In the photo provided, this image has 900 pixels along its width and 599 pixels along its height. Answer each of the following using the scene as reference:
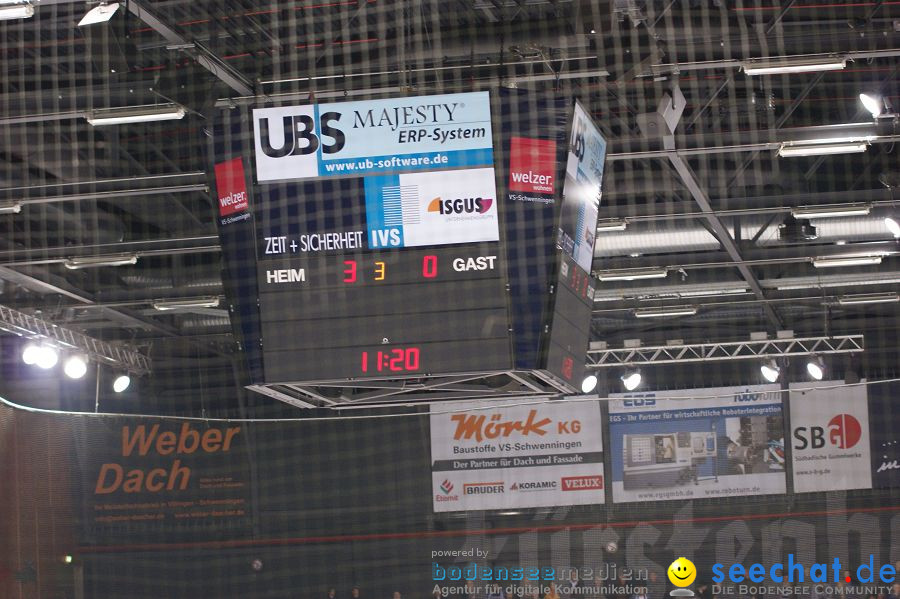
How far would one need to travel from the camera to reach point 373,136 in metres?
5.23

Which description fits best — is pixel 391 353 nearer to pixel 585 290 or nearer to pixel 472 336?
pixel 472 336

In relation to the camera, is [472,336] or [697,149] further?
[697,149]

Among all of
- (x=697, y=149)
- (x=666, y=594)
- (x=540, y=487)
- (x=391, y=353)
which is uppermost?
(x=697, y=149)

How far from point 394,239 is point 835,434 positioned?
990 cm

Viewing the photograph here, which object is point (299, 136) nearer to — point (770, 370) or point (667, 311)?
point (667, 311)

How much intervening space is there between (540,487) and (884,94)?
721 centimetres

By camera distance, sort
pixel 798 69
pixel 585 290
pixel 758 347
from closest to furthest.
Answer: pixel 585 290 → pixel 798 69 → pixel 758 347

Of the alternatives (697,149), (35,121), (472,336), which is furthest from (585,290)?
(35,121)

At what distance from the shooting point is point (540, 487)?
44.8 feet

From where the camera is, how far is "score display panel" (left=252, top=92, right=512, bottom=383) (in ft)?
17.0

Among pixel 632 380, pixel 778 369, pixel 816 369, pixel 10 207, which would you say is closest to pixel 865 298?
pixel 816 369

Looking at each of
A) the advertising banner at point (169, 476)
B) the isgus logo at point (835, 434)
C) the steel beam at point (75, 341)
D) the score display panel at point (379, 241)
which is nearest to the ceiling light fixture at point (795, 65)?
the score display panel at point (379, 241)

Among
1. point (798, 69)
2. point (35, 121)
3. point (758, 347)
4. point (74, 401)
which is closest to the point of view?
point (798, 69)

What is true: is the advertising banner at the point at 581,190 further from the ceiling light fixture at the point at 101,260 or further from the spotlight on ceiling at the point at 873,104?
the ceiling light fixture at the point at 101,260
